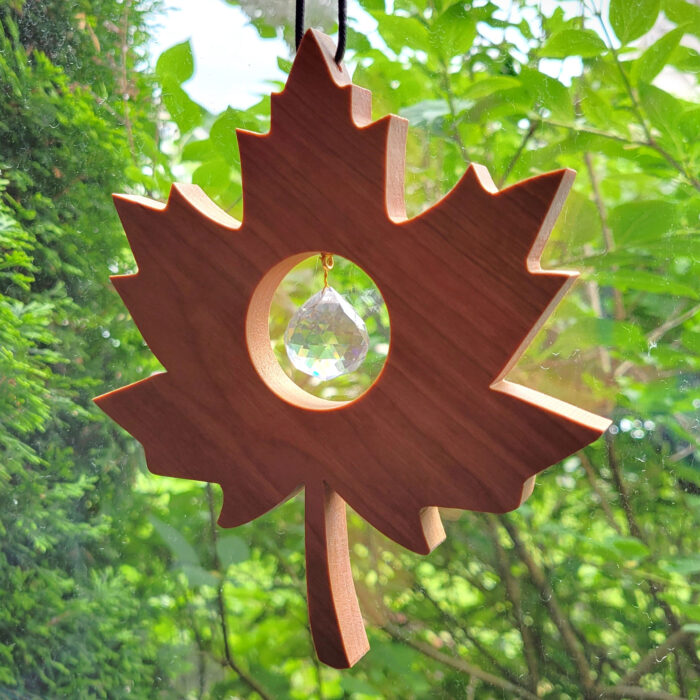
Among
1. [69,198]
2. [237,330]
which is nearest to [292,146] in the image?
[237,330]

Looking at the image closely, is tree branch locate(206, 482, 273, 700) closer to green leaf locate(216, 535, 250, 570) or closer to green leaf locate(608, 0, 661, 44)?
green leaf locate(216, 535, 250, 570)

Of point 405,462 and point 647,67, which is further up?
point 647,67

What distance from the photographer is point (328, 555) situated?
514 millimetres

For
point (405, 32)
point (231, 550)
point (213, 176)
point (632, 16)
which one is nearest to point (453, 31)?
point (405, 32)

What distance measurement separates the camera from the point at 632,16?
0.61m

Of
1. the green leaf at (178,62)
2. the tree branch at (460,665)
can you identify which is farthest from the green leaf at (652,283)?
the green leaf at (178,62)

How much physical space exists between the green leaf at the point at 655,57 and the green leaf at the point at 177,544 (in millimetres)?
603

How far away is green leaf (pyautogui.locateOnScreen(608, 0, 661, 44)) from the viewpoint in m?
0.60

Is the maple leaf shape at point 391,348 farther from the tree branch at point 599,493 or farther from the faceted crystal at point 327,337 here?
the tree branch at point 599,493

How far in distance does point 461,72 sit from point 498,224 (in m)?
0.31

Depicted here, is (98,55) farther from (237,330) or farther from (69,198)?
(237,330)

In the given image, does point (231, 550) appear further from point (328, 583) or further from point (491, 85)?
point (491, 85)

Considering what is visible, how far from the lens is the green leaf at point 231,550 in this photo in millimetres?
813

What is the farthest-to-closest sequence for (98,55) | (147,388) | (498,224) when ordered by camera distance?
(98,55) < (147,388) < (498,224)
